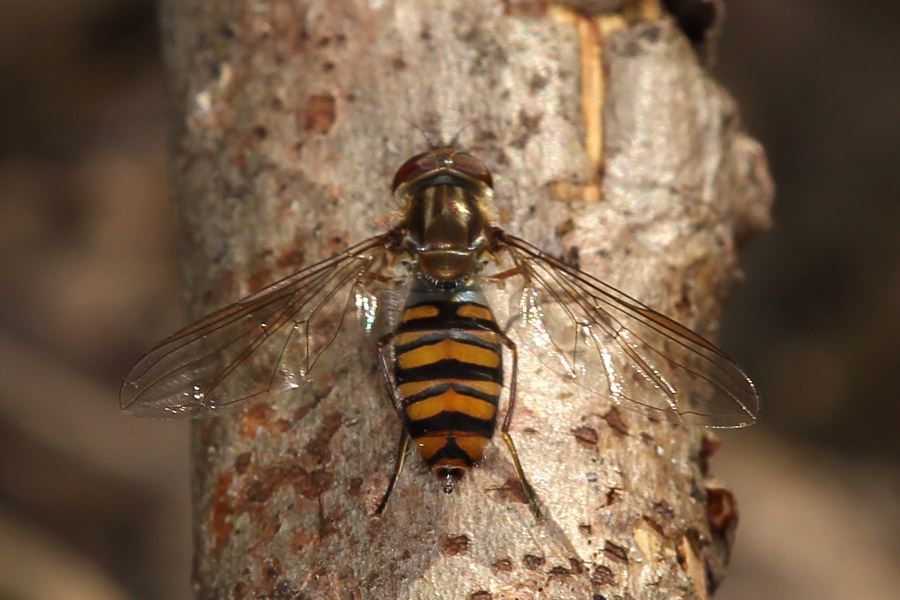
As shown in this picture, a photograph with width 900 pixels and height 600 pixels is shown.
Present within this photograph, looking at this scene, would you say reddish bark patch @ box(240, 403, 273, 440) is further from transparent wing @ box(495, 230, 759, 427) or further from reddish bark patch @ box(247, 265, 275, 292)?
transparent wing @ box(495, 230, 759, 427)

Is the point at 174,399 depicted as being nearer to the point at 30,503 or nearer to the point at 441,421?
the point at 441,421

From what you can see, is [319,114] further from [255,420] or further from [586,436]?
[586,436]

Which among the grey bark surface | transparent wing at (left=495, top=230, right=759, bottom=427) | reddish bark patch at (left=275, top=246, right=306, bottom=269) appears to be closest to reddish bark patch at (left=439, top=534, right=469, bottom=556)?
the grey bark surface

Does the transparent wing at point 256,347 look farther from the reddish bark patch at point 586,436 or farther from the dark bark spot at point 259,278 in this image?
the reddish bark patch at point 586,436

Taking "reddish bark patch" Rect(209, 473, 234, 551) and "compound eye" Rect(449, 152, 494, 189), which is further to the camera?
"compound eye" Rect(449, 152, 494, 189)

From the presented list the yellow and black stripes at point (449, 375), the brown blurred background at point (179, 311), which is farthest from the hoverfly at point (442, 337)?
the brown blurred background at point (179, 311)

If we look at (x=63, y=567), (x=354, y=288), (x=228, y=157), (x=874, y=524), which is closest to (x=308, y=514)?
(x=354, y=288)

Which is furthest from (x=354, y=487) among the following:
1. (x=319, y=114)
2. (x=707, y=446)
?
(x=319, y=114)
